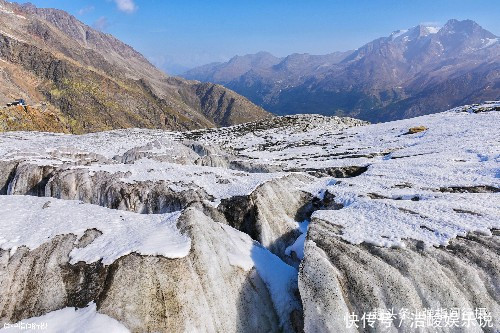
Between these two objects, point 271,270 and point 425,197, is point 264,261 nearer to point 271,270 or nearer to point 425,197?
point 271,270

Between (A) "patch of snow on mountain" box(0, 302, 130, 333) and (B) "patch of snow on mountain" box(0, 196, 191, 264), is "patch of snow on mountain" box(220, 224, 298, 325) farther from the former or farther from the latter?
(A) "patch of snow on mountain" box(0, 302, 130, 333)

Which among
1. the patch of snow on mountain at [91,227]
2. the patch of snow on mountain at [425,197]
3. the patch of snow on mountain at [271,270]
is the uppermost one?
the patch of snow on mountain at [91,227]

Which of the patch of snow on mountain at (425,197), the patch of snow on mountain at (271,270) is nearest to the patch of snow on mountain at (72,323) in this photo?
the patch of snow on mountain at (271,270)

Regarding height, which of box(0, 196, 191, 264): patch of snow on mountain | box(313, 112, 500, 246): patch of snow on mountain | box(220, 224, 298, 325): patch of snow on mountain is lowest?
box(220, 224, 298, 325): patch of snow on mountain

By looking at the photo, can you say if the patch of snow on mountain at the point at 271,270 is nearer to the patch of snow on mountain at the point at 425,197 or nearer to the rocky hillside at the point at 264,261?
the rocky hillside at the point at 264,261

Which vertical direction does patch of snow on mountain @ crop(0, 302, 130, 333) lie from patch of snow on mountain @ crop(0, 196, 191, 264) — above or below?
below

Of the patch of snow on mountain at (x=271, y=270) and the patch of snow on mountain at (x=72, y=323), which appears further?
the patch of snow on mountain at (x=271, y=270)

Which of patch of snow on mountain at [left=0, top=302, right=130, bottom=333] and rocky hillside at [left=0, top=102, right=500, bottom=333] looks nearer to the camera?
patch of snow on mountain at [left=0, top=302, right=130, bottom=333]

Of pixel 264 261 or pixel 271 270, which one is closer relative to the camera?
pixel 271 270

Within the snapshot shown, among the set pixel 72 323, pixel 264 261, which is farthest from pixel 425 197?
pixel 72 323

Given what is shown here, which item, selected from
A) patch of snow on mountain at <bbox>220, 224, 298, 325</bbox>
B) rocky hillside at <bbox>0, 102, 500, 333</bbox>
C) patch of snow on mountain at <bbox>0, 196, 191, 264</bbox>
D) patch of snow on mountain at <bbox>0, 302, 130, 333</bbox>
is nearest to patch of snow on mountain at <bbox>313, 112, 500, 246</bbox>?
rocky hillside at <bbox>0, 102, 500, 333</bbox>

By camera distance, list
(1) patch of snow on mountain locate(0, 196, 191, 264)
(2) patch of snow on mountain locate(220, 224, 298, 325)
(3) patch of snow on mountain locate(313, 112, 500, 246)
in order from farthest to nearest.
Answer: (3) patch of snow on mountain locate(313, 112, 500, 246) → (2) patch of snow on mountain locate(220, 224, 298, 325) → (1) patch of snow on mountain locate(0, 196, 191, 264)

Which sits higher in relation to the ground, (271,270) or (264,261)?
(264,261)
